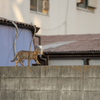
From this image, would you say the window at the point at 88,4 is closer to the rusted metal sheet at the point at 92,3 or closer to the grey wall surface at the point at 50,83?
the rusted metal sheet at the point at 92,3

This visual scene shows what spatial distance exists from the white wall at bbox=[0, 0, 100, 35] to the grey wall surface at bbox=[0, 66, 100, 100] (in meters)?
9.93

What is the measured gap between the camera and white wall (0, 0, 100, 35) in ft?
62.8

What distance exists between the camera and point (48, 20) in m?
21.7

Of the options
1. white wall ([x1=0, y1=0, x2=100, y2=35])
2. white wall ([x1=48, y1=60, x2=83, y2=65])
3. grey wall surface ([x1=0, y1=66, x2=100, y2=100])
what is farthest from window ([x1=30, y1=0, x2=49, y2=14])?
grey wall surface ([x1=0, y1=66, x2=100, y2=100])

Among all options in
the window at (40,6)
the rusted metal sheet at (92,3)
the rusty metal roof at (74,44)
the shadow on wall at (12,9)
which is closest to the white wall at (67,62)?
the rusty metal roof at (74,44)

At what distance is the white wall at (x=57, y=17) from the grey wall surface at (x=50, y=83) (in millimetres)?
9930

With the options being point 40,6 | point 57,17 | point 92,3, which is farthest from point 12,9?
point 92,3

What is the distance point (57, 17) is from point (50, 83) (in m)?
13.9

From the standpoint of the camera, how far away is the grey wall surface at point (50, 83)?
847 centimetres

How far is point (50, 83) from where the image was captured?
863cm

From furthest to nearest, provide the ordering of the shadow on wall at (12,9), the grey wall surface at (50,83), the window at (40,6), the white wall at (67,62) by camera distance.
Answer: the window at (40,6) < the shadow on wall at (12,9) < the white wall at (67,62) < the grey wall surface at (50,83)

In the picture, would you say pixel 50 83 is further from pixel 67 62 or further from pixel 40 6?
pixel 40 6

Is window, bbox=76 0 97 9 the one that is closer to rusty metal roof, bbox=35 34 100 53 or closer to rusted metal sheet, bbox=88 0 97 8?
rusted metal sheet, bbox=88 0 97 8

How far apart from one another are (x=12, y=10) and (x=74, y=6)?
5.61 meters
